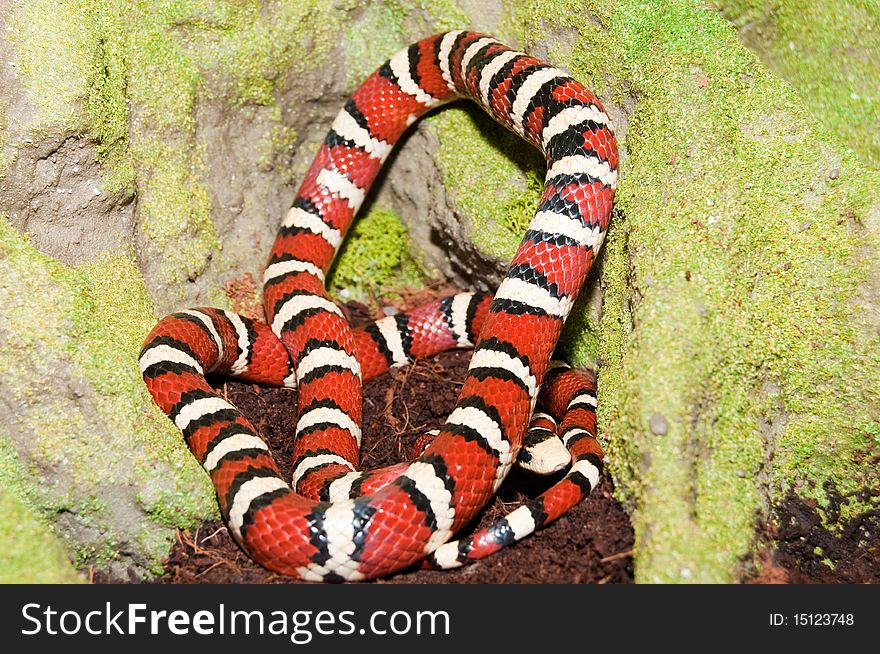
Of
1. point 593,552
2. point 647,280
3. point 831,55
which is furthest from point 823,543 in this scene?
point 831,55

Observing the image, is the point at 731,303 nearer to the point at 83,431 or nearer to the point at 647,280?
the point at 647,280

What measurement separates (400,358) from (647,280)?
82.2 inches

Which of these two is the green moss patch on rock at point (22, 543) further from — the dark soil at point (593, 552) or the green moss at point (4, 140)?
the green moss at point (4, 140)

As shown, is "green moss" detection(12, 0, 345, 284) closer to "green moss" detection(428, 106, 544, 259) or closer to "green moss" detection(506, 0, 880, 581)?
"green moss" detection(428, 106, 544, 259)

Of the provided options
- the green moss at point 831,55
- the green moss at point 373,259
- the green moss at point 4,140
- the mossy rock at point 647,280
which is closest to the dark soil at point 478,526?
the mossy rock at point 647,280

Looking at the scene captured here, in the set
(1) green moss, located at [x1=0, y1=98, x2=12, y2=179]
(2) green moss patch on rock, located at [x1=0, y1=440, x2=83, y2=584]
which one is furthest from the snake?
(1) green moss, located at [x1=0, y1=98, x2=12, y2=179]

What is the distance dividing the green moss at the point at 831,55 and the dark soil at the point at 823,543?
187 centimetres

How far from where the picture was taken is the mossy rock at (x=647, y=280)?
401 centimetres

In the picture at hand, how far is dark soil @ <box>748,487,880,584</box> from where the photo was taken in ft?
13.1

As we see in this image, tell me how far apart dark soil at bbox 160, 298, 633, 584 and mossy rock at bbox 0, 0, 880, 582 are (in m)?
0.14

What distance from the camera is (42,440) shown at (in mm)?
4059

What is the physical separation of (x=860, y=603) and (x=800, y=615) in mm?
315

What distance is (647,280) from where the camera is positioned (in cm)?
421

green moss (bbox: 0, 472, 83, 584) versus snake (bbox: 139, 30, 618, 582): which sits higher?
snake (bbox: 139, 30, 618, 582)
